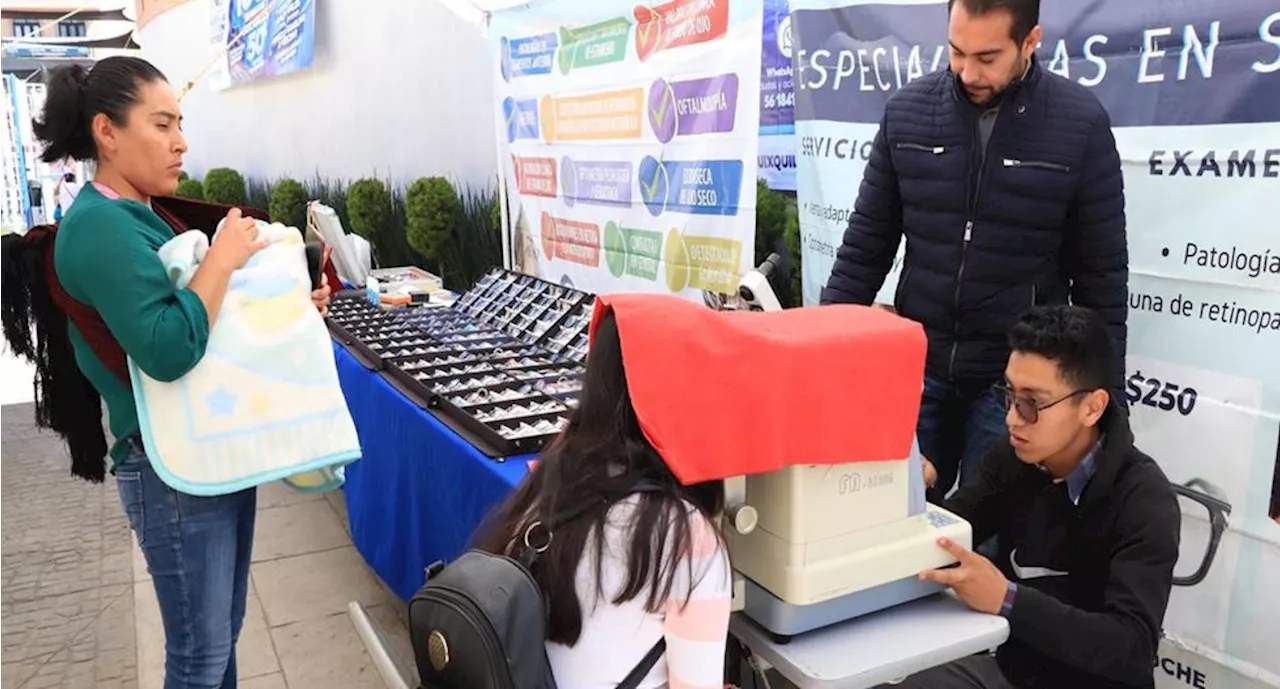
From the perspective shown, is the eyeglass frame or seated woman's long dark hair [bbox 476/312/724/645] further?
the eyeglass frame

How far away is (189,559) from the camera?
1603 mm

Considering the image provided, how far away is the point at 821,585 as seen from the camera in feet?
3.86

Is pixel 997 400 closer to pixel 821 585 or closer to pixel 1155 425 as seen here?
pixel 1155 425

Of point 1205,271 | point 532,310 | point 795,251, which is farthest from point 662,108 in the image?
point 1205,271

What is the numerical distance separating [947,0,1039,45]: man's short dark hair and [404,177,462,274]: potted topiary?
3921 millimetres

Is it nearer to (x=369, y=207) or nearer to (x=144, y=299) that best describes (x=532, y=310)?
(x=144, y=299)

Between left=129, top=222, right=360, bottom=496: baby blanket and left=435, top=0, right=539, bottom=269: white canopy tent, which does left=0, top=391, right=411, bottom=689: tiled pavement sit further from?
left=435, top=0, right=539, bottom=269: white canopy tent

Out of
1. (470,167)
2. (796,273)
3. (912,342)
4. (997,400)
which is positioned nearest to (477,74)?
(470,167)

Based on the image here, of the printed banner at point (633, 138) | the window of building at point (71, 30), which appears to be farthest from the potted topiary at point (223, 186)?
the window of building at point (71, 30)

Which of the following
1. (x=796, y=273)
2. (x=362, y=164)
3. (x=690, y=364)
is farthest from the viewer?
(x=362, y=164)

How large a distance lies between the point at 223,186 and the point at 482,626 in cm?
989

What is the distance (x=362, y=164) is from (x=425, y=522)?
18.4ft

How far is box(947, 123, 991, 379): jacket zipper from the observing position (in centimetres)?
174

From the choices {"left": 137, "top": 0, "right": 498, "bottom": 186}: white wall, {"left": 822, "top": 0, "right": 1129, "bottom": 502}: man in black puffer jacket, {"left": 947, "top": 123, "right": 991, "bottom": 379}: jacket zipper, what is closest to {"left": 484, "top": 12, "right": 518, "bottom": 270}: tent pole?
{"left": 137, "top": 0, "right": 498, "bottom": 186}: white wall
